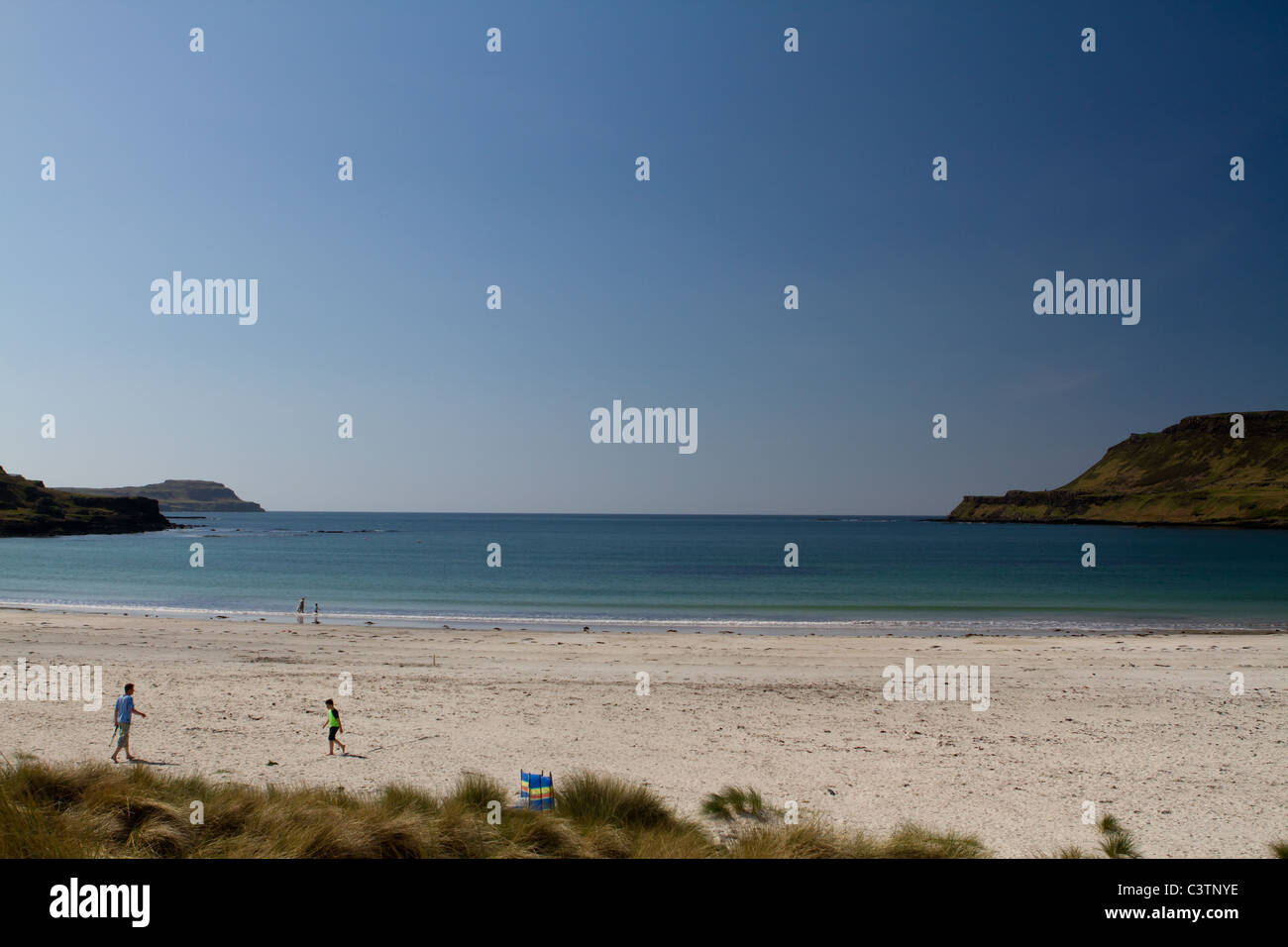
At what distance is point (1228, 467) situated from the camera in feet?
638

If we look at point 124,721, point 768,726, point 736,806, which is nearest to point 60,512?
point 124,721

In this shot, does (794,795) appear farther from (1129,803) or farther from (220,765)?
(220,765)

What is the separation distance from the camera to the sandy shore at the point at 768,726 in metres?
10.5

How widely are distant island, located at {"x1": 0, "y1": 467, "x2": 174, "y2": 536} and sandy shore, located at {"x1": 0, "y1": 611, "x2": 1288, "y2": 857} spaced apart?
12069 cm

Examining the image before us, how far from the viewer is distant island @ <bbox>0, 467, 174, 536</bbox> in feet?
388

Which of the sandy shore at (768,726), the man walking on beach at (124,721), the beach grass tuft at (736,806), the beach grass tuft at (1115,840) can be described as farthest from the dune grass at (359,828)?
the man walking on beach at (124,721)

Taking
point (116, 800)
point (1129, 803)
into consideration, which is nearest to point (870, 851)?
point (1129, 803)

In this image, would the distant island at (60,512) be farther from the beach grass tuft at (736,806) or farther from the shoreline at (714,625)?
the beach grass tuft at (736,806)

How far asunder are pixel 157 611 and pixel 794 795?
38.4 metres

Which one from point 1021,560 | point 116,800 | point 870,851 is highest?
point 116,800

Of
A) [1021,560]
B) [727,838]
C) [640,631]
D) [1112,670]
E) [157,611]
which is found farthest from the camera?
[1021,560]

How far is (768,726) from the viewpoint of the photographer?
15070 millimetres
